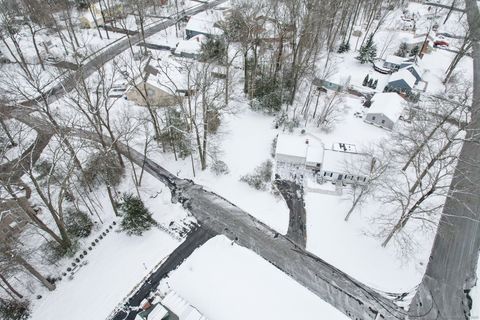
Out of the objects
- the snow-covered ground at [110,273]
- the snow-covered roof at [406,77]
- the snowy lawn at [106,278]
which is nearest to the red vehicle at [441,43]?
the snow-covered roof at [406,77]

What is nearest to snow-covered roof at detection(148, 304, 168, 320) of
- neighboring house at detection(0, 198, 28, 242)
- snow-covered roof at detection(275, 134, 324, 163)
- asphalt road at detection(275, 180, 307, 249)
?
neighboring house at detection(0, 198, 28, 242)

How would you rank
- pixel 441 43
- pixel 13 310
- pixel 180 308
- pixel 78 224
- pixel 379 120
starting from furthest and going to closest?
1. pixel 441 43
2. pixel 379 120
3. pixel 78 224
4. pixel 13 310
5. pixel 180 308

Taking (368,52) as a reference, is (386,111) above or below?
below

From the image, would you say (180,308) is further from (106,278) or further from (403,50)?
(403,50)

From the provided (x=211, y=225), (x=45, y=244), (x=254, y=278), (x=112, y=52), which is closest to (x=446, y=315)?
(x=254, y=278)

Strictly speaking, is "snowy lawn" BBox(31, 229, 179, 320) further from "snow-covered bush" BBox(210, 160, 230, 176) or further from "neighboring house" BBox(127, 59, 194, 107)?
"neighboring house" BBox(127, 59, 194, 107)

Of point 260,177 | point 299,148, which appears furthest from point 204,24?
point 260,177

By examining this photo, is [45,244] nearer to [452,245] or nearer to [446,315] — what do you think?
[446,315]
